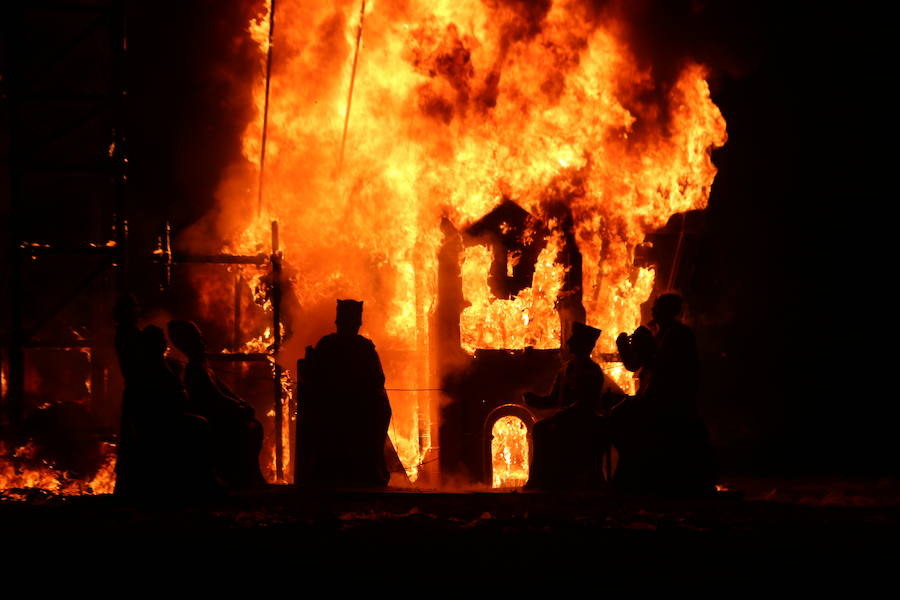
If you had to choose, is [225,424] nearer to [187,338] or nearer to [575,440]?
[187,338]

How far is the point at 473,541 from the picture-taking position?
269 inches

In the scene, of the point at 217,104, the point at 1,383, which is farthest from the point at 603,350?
the point at 1,383

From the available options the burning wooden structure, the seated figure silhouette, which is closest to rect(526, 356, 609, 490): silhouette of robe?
the seated figure silhouette

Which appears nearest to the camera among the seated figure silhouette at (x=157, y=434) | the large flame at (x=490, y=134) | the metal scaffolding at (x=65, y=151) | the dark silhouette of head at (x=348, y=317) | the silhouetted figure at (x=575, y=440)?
the seated figure silhouette at (x=157, y=434)

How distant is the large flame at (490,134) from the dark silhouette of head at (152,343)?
257 inches

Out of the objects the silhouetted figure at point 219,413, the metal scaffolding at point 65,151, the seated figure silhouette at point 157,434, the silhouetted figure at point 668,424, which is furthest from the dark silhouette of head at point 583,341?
the metal scaffolding at point 65,151

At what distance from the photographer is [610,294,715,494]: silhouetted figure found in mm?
9102

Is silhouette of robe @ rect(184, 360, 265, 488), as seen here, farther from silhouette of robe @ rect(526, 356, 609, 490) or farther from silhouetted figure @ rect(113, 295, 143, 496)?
silhouette of robe @ rect(526, 356, 609, 490)

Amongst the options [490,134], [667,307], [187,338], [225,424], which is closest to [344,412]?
[225,424]

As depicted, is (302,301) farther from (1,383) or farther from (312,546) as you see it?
(312,546)

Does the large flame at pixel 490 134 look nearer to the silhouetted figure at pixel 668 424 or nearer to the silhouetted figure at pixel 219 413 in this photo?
the silhouetted figure at pixel 219 413

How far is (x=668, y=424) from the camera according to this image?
9.18 metres

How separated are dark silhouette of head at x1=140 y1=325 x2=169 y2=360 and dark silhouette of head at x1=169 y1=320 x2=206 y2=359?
0.88m

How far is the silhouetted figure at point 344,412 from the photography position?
1035cm
